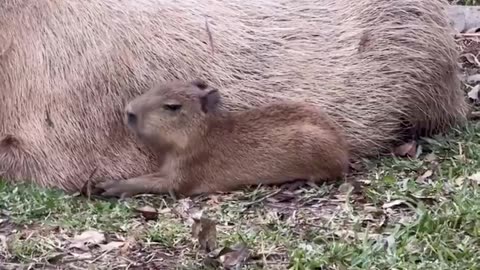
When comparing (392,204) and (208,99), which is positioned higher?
(208,99)

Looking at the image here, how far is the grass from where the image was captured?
12.5 ft

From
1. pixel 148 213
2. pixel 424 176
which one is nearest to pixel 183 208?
pixel 148 213

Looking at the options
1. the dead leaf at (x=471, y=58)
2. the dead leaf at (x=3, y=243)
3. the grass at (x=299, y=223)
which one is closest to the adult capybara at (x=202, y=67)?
the grass at (x=299, y=223)

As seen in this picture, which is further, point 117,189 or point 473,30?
point 473,30

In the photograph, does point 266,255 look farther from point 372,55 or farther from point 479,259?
point 372,55

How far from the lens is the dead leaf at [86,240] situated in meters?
4.05

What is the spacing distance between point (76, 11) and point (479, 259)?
219 centimetres

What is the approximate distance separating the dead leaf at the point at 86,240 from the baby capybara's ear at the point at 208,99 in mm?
783

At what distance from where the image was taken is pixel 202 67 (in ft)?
16.3

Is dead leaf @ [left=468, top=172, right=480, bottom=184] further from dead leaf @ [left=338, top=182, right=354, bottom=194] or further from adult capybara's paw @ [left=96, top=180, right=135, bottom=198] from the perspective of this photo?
adult capybara's paw @ [left=96, top=180, right=135, bottom=198]

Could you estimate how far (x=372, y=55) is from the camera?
514 centimetres

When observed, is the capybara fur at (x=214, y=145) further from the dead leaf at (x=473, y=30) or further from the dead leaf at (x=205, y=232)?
the dead leaf at (x=473, y=30)

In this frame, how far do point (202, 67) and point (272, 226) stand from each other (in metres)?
1.06

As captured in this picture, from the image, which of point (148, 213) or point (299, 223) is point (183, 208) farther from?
point (299, 223)
